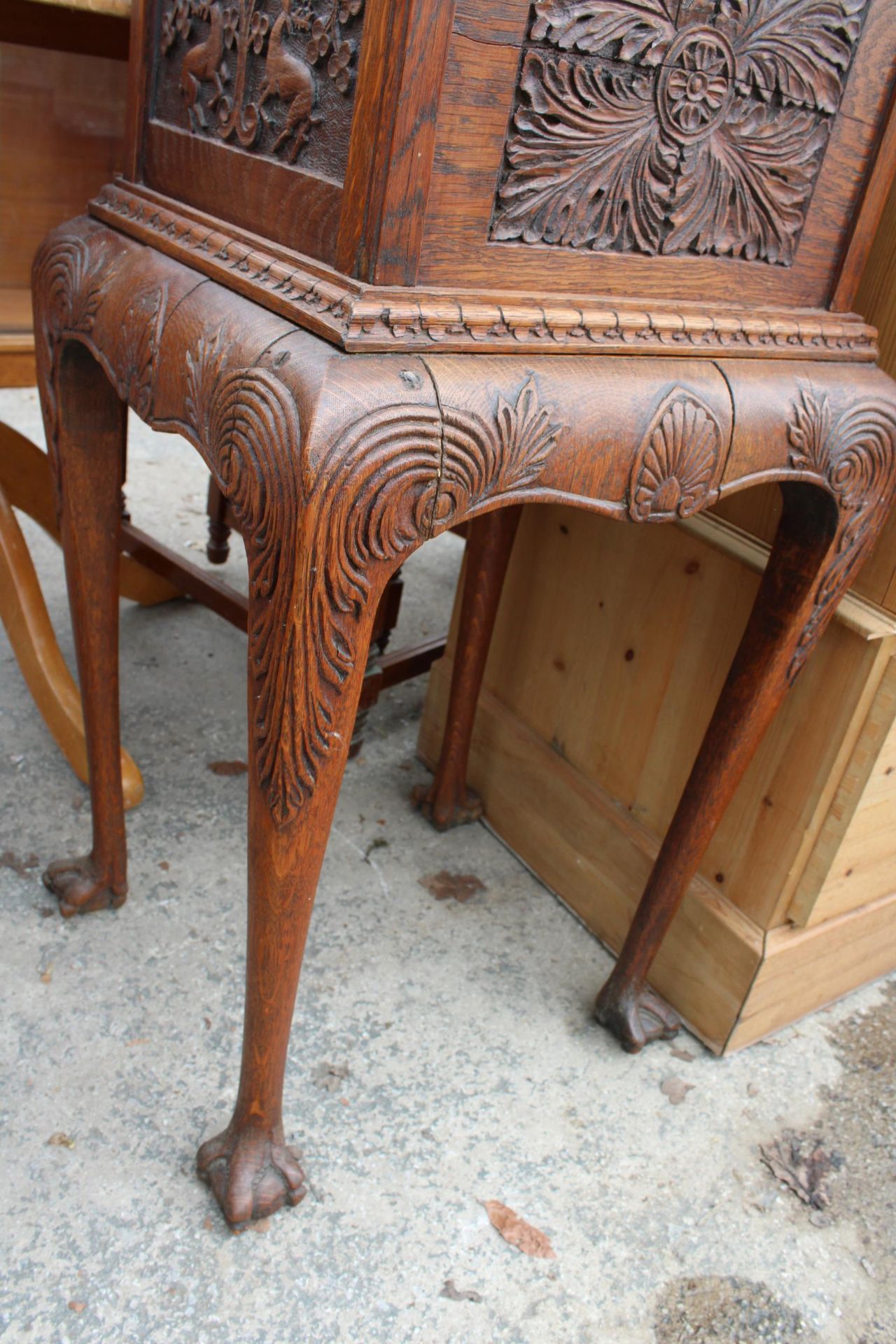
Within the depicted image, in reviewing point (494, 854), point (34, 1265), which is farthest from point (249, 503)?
point (494, 854)

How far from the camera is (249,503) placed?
2.64 feet

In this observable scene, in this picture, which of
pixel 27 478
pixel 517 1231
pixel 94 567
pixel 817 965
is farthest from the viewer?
pixel 27 478

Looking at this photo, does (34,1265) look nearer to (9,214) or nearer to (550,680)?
(550,680)

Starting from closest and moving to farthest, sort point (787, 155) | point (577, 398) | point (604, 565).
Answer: point (577, 398) < point (787, 155) < point (604, 565)

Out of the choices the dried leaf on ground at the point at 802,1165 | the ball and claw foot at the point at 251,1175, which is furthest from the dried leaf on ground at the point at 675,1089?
the ball and claw foot at the point at 251,1175

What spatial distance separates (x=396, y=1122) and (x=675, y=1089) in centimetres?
38

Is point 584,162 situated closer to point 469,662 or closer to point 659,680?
point 659,680

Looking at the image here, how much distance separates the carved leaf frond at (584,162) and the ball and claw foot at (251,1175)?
919 mm

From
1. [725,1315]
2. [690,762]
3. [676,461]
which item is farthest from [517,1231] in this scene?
[676,461]

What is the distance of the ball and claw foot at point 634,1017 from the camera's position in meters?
1.42

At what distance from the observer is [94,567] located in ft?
4.15

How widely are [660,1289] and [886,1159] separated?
401 millimetres

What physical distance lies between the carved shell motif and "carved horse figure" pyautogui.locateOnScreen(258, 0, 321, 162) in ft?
1.23

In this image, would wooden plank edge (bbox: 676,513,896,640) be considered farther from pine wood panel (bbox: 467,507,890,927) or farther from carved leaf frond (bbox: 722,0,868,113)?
carved leaf frond (bbox: 722,0,868,113)
